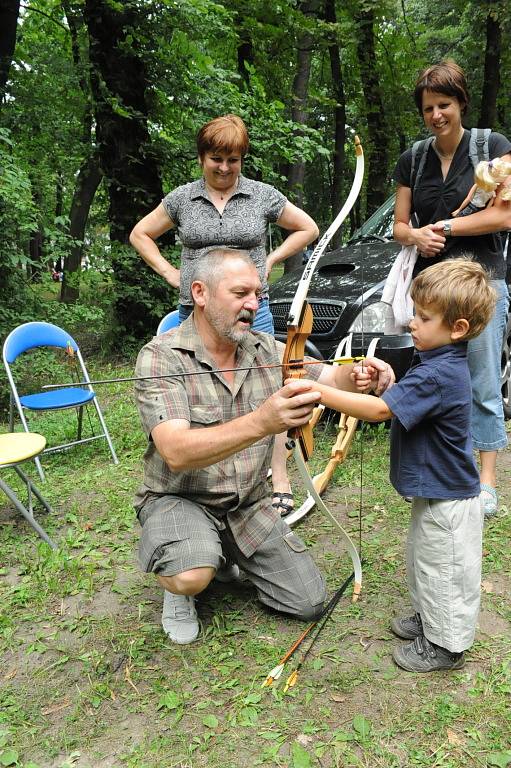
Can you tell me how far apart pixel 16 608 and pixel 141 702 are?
88 cm

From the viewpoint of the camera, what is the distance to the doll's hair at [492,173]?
8.02 ft

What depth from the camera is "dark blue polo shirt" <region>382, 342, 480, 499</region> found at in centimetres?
180

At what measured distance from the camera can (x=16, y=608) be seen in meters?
2.55

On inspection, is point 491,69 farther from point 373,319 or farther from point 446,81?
point 446,81

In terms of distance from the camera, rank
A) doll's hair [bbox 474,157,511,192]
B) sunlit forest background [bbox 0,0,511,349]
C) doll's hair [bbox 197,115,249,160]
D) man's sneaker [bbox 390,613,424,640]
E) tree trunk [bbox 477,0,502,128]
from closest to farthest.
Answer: man's sneaker [bbox 390,613,424,640] < doll's hair [bbox 474,157,511,192] < doll's hair [bbox 197,115,249,160] < sunlit forest background [bbox 0,0,511,349] < tree trunk [bbox 477,0,502,128]

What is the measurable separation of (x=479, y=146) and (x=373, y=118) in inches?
363

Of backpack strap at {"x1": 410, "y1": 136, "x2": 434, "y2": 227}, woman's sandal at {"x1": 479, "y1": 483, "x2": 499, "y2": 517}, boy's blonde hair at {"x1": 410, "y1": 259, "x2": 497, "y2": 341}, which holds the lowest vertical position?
woman's sandal at {"x1": 479, "y1": 483, "x2": 499, "y2": 517}

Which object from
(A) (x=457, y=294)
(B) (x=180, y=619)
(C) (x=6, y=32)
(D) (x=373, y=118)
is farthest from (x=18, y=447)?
(D) (x=373, y=118)

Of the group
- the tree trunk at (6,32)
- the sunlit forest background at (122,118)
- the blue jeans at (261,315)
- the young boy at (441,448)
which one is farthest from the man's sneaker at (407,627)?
the tree trunk at (6,32)

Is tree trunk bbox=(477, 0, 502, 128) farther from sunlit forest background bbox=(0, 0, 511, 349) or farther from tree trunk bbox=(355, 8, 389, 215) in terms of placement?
tree trunk bbox=(355, 8, 389, 215)

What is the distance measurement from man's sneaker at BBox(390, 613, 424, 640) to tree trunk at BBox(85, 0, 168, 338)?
5.19 m

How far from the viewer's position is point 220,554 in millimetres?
2160

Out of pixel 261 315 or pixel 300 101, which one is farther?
pixel 300 101

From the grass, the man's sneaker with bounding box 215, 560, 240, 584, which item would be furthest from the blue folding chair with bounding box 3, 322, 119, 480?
the man's sneaker with bounding box 215, 560, 240, 584
